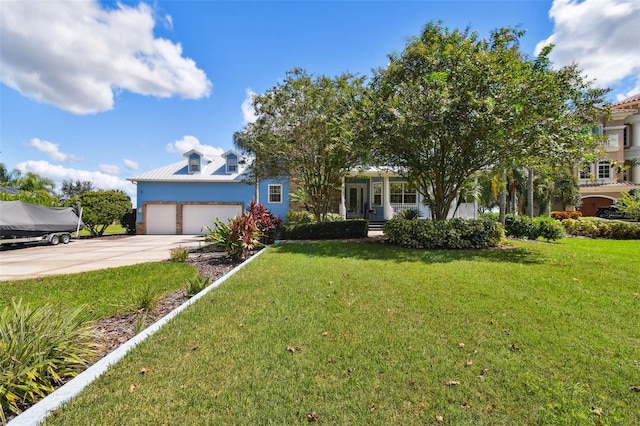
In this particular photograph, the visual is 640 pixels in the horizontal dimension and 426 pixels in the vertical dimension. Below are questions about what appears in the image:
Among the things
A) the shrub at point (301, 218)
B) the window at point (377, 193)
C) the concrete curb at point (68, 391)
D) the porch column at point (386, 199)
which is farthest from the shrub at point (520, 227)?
the concrete curb at point (68, 391)

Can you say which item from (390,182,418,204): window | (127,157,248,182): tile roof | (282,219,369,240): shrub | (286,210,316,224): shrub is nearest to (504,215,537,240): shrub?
(282,219,369,240): shrub

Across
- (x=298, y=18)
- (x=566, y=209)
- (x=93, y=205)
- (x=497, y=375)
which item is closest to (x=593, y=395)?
(x=497, y=375)

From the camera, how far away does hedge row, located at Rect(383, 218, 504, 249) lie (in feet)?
30.9

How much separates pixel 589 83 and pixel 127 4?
44.3 ft

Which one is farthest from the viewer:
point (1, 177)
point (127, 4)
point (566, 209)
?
point (1, 177)

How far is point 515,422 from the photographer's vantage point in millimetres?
2133

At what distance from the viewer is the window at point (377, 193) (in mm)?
19688

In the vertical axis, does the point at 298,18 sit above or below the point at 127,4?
above

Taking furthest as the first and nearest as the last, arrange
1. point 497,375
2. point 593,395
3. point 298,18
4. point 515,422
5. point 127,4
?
point 298,18 → point 127,4 → point 497,375 → point 593,395 → point 515,422

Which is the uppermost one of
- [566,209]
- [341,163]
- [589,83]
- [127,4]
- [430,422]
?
[127,4]

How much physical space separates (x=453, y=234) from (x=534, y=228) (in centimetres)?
539

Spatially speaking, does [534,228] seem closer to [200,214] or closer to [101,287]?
[101,287]

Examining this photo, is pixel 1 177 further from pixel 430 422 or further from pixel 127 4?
pixel 430 422

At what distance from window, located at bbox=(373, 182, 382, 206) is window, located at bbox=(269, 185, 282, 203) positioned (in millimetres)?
6483
